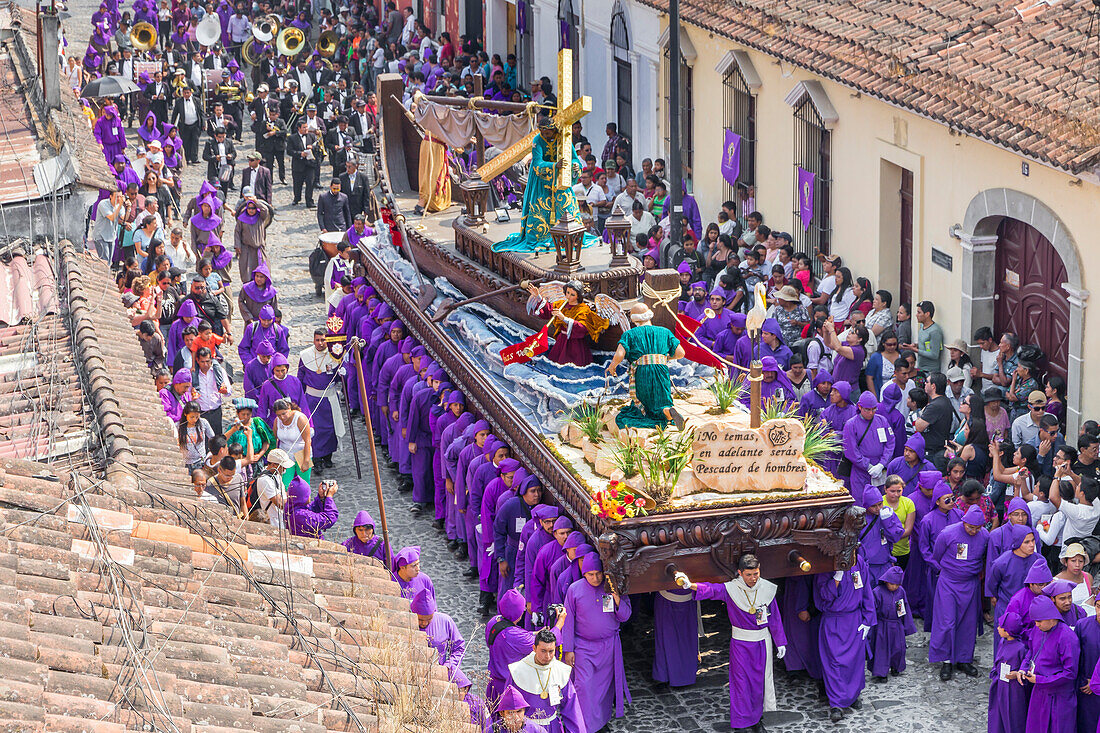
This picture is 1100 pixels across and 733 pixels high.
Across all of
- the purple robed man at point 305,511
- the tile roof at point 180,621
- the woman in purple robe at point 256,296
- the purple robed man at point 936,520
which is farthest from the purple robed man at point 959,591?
the woman in purple robe at point 256,296

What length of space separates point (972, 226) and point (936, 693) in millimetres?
6023

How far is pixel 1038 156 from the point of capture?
46.9ft

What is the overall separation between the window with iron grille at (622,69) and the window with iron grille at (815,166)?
638 centimetres

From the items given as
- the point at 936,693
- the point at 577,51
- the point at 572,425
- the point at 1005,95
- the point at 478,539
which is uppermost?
the point at 577,51

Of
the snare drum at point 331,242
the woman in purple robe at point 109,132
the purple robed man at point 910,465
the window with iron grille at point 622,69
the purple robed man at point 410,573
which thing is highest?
the window with iron grille at point 622,69

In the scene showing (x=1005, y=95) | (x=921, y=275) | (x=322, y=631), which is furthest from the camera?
(x=921, y=275)

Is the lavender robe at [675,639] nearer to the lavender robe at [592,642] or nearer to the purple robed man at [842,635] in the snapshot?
the lavender robe at [592,642]

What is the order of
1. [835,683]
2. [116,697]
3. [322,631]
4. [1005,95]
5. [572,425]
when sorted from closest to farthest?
[116,697] → [322,631] → [835,683] → [572,425] → [1005,95]

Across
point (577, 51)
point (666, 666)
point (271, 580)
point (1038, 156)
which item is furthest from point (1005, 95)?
point (577, 51)

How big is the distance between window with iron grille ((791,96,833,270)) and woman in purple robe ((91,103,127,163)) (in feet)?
37.4

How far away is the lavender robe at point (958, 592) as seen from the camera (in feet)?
39.3

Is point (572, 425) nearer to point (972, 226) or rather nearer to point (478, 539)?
point (478, 539)

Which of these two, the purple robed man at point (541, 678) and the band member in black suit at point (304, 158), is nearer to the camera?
the purple robed man at point (541, 678)

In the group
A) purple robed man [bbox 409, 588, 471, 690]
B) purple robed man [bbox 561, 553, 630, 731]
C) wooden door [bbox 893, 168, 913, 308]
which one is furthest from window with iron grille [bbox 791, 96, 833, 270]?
purple robed man [bbox 409, 588, 471, 690]
